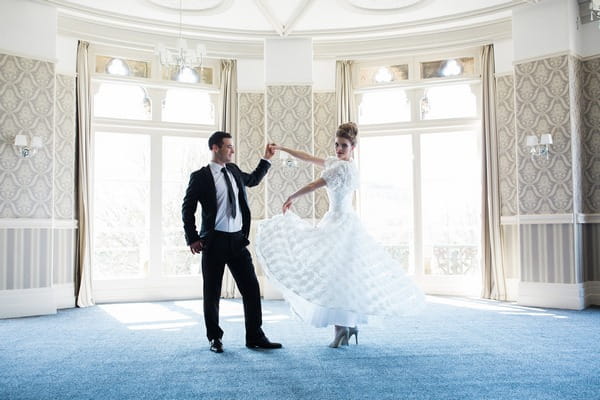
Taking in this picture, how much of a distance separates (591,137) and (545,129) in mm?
641

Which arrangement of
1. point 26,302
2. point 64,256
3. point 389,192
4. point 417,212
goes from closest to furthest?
point 26,302
point 64,256
point 417,212
point 389,192

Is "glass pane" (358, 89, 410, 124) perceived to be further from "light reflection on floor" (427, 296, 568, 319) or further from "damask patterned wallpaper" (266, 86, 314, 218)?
"light reflection on floor" (427, 296, 568, 319)

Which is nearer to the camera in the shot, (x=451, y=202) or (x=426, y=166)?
(x=451, y=202)

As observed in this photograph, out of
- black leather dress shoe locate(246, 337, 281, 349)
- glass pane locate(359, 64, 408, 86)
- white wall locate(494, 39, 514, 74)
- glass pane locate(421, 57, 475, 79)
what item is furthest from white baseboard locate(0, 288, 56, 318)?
white wall locate(494, 39, 514, 74)

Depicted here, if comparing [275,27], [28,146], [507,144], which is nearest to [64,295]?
[28,146]

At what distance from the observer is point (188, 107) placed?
8000mm

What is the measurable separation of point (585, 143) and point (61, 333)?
6312mm

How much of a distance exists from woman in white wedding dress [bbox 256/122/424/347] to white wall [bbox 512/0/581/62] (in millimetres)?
3717

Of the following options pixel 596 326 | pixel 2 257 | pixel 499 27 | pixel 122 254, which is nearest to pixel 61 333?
pixel 2 257

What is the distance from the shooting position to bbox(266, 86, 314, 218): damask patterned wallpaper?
750 centimetres

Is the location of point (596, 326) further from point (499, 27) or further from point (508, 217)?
point (499, 27)

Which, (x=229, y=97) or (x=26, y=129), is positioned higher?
(x=229, y=97)

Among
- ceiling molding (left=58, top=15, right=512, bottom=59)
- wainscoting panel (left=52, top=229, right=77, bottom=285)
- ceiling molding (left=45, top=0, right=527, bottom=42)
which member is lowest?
wainscoting panel (left=52, top=229, right=77, bottom=285)

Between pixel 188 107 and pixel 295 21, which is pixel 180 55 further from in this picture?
pixel 188 107
